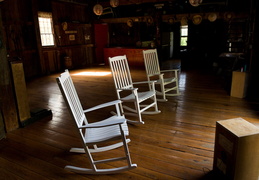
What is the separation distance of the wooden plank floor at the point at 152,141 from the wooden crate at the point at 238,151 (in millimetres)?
257

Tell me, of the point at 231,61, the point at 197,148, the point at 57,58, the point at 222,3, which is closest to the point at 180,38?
the point at 222,3

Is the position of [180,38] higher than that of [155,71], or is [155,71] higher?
[180,38]

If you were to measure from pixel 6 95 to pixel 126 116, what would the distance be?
1745 millimetres

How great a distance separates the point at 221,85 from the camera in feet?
16.6

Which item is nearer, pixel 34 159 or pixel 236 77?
pixel 34 159

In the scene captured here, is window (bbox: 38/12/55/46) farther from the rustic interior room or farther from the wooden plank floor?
the wooden plank floor

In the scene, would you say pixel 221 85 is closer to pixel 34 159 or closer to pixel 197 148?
pixel 197 148

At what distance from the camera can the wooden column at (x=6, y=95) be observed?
8.79 feet

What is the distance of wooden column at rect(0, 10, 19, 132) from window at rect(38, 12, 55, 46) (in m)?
5.06

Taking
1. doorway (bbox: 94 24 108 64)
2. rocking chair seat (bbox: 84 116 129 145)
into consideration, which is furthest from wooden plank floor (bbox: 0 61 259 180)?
doorway (bbox: 94 24 108 64)

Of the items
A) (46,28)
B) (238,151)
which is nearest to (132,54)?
(46,28)

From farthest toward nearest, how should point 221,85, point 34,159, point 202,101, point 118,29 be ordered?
1. point 118,29
2. point 221,85
3. point 202,101
4. point 34,159

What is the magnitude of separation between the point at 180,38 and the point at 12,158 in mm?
11405

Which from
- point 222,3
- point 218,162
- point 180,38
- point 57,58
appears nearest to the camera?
point 218,162
